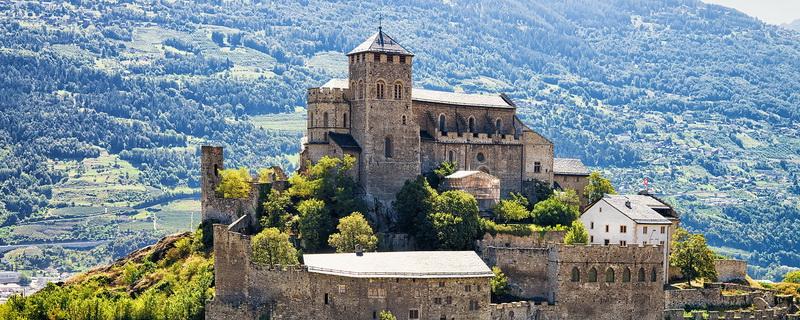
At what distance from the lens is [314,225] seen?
96.1 m

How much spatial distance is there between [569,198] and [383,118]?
18301 mm

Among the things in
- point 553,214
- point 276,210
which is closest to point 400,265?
point 276,210

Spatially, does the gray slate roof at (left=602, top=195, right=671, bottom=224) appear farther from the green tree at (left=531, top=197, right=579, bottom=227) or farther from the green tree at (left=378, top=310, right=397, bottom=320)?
the green tree at (left=378, top=310, right=397, bottom=320)

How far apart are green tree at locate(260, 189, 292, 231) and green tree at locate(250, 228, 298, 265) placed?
5.38 m

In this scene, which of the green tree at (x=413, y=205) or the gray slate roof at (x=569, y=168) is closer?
the green tree at (x=413, y=205)

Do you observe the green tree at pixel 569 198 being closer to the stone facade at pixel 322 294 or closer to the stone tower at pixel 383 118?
the stone tower at pixel 383 118

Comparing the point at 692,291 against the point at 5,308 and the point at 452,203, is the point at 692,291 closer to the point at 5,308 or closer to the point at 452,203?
the point at 452,203

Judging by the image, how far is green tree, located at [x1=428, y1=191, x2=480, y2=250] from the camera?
318 ft

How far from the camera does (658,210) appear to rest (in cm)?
10906

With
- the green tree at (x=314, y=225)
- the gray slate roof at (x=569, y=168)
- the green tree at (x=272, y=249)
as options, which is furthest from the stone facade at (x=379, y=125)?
the green tree at (x=272, y=249)

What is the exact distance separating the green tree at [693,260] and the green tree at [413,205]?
785 inches

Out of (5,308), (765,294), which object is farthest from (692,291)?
(5,308)

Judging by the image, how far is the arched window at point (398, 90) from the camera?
106m

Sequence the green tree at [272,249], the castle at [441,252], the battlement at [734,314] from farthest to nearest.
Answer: the battlement at [734,314] < the green tree at [272,249] < the castle at [441,252]
